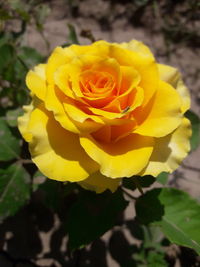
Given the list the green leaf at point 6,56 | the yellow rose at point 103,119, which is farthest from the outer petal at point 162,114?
the green leaf at point 6,56

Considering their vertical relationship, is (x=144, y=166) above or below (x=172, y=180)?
above

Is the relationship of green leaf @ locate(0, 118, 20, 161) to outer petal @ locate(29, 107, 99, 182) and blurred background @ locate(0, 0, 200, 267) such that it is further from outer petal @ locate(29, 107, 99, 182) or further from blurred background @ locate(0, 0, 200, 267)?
outer petal @ locate(29, 107, 99, 182)

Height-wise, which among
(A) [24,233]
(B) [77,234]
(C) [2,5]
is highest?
(C) [2,5]

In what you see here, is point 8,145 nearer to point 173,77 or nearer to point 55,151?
point 55,151

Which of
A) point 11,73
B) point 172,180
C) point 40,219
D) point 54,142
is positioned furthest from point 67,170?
point 172,180

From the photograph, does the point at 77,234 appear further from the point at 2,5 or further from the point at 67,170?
the point at 2,5

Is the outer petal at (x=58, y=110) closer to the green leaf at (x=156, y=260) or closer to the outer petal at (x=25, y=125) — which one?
the outer petal at (x=25, y=125)

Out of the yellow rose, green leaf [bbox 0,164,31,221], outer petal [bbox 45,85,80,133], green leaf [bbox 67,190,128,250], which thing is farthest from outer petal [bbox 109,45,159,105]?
green leaf [bbox 0,164,31,221]
